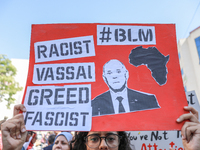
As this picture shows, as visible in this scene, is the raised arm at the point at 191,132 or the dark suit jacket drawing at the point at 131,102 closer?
the raised arm at the point at 191,132

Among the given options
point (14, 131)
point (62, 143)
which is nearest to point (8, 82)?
point (62, 143)

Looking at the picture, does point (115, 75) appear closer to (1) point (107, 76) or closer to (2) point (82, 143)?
(1) point (107, 76)

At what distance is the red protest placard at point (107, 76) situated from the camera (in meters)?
1.63

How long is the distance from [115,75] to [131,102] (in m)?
0.33

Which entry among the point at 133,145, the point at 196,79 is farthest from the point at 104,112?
the point at 196,79

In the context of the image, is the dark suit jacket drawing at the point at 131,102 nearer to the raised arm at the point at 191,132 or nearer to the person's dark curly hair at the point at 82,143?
the raised arm at the point at 191,132

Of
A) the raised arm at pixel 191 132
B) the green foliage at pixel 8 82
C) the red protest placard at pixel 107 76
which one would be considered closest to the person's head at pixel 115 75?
the red protest placard at pixel 107 76

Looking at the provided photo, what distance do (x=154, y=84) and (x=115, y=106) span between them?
0.48 m

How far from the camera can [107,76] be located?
5.85 ft

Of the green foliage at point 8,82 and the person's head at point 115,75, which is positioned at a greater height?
the green foliage at point 8,82

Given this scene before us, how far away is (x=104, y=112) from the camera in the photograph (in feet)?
5.42

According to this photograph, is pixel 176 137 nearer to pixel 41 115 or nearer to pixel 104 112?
pixel 104 112

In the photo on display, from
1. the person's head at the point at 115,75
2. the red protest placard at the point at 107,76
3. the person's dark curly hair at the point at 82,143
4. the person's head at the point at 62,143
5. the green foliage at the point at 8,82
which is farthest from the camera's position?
the green foliage at the point at 8,82

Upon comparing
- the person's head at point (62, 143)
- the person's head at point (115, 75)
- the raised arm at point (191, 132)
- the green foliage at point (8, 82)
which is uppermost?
the green foliage at point (8, 82)
